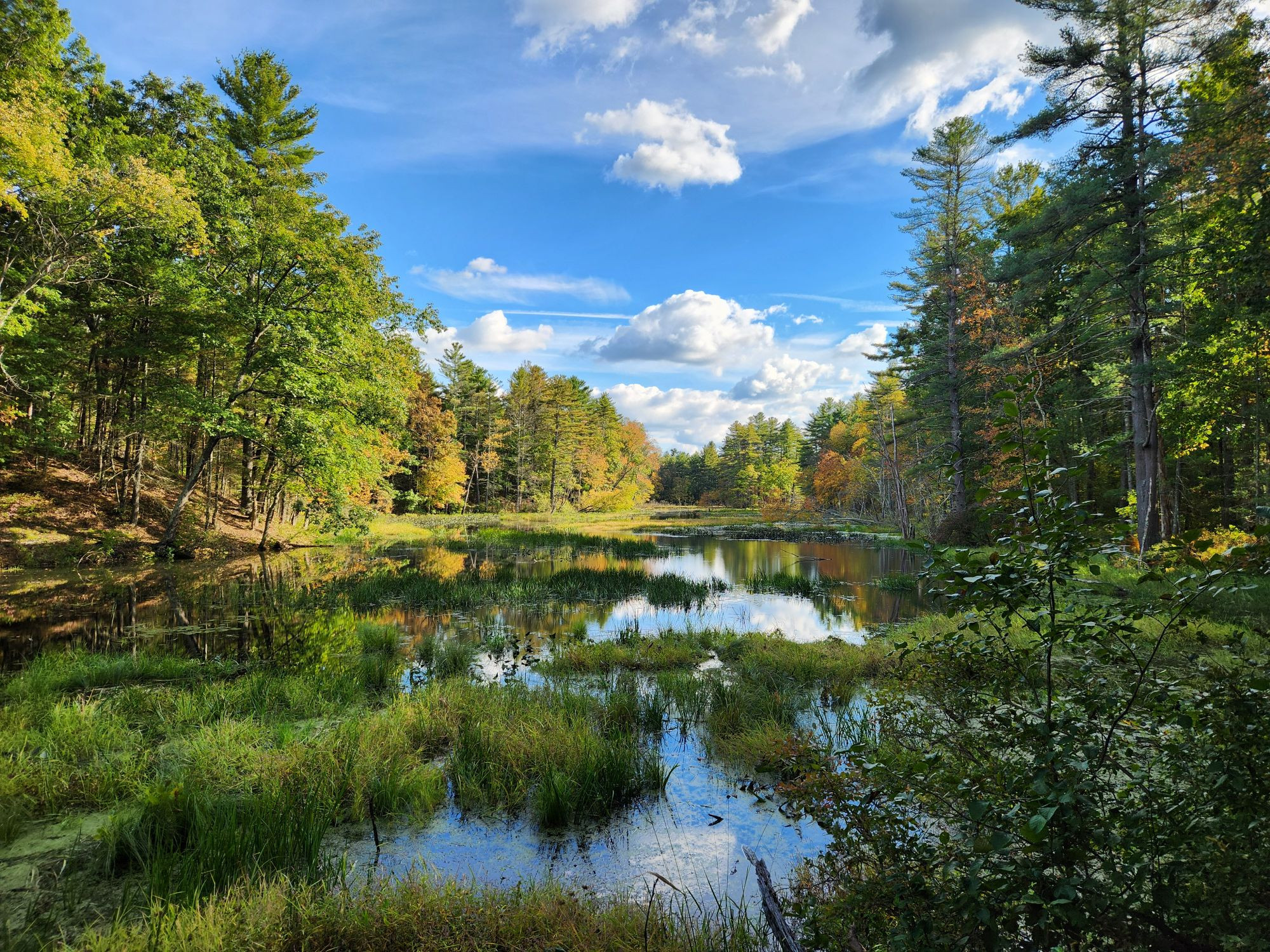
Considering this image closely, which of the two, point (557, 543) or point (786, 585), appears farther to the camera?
point (557, 543)

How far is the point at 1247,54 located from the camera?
32.3ft

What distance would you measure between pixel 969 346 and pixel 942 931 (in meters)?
23.3

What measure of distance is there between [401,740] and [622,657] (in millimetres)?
3704

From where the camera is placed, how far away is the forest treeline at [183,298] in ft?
41.8

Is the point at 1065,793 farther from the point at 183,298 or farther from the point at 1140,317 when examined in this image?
the point at 183,298

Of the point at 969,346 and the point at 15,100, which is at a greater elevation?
the point at 15,100

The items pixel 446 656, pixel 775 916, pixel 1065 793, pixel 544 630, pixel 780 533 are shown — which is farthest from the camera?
pixel 780 533

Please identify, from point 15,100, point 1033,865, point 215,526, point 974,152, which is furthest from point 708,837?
point 974,152

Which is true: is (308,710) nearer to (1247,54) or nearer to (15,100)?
(15,100)

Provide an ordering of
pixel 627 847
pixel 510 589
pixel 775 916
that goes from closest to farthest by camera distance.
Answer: pixel 775 916
pixel 627 847
pixel 510 589

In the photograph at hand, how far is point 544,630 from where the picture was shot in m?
10.3

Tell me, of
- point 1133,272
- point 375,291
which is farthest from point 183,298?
point 1133,272

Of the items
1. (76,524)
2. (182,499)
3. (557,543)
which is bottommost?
(557,543)

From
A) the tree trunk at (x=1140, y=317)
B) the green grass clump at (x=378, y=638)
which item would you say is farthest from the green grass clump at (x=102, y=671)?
the tree trunk at (x=1140, y=317)
